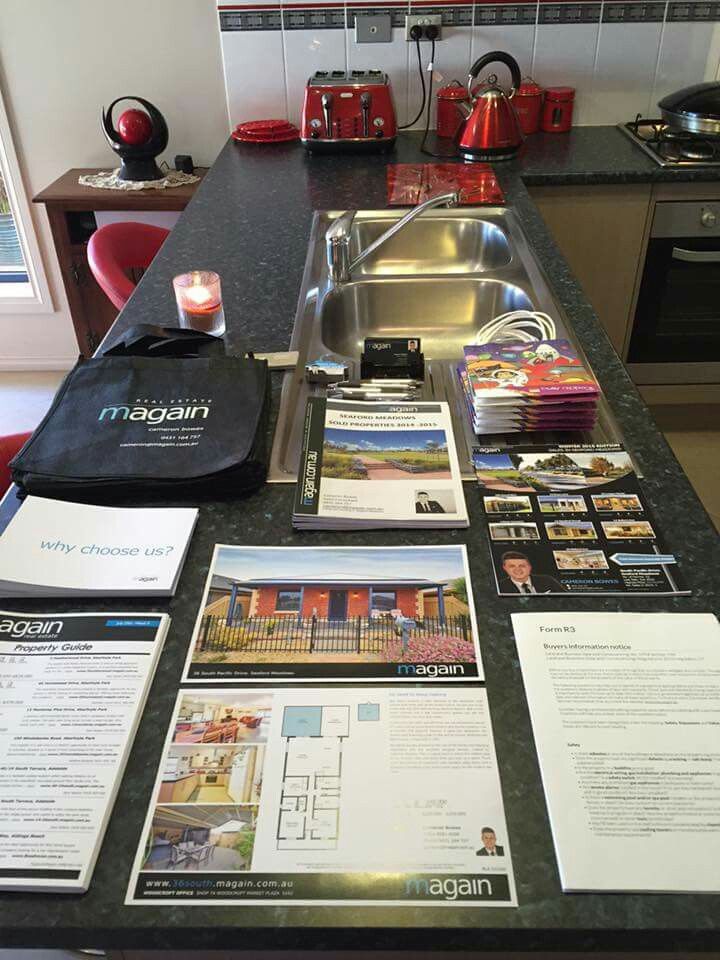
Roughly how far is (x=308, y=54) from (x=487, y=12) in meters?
0.61

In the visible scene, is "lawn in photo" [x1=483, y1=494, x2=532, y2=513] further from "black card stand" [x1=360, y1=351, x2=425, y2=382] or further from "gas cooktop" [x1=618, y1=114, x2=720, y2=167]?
"gas cooktop" [x1=618, y1=114, x2=720, y2=167]

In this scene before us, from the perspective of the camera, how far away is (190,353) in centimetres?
133

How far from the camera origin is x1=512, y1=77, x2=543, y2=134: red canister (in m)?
2.63

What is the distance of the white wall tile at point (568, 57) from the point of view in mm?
2637

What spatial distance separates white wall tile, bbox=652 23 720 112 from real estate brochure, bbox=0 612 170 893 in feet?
8.85

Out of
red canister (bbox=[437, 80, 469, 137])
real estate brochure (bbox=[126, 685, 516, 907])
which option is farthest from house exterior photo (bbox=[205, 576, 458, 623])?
red canister (bbox=[437, 80, 469, 137])

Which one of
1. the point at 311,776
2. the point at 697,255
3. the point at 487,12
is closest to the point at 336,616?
the point at 311,776

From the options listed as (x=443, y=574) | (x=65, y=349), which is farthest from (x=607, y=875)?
(x=65, y=349)

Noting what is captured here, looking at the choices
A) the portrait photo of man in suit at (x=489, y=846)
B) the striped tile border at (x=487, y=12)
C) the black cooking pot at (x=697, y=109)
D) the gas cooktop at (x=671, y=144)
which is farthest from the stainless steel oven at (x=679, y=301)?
the portrait photo of man in suit at (x=489, y=846)

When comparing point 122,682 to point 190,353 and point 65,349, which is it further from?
point 65,349

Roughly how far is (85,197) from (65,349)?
86 centimetres

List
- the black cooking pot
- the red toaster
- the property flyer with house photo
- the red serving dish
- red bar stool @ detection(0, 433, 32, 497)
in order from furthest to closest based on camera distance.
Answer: the red serving dish < the red toaster < the black cooking pot < red bar stool @ detection(0, 433, 32, 497) < the property flyer with house photo

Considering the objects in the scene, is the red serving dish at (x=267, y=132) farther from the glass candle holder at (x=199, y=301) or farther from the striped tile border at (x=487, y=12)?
the glass candle holder at (x=199, y=301)

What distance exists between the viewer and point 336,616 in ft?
2.83
